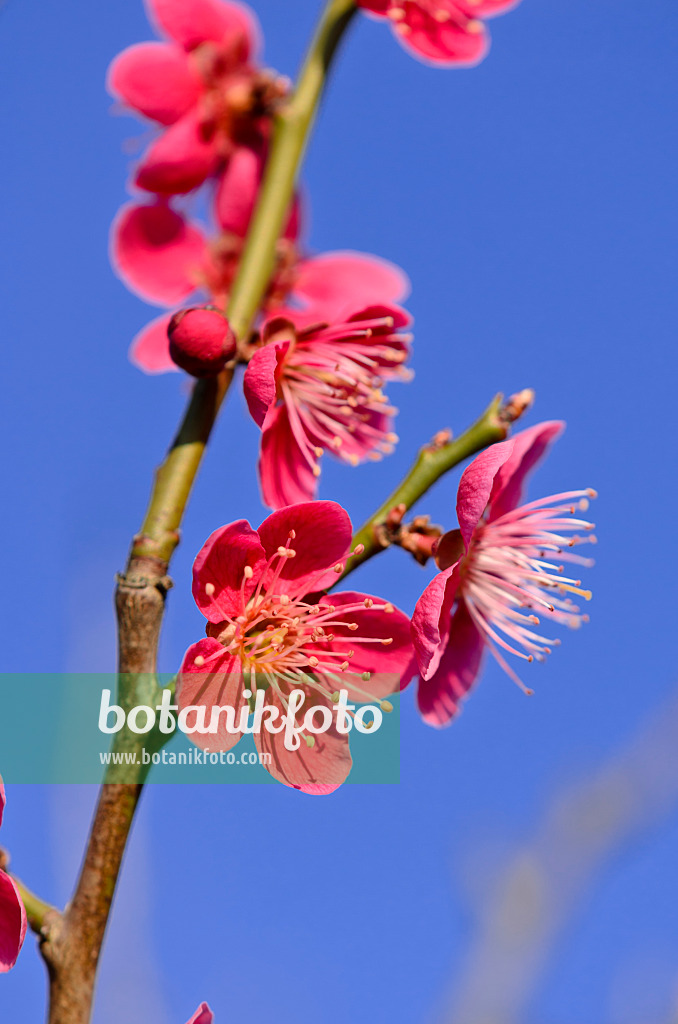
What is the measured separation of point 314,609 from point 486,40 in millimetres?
1485

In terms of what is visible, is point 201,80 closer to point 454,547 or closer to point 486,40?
point 486,40

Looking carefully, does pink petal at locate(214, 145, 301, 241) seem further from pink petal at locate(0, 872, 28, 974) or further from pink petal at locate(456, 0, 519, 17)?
pink petal at locate(0, 872, 28, 974)

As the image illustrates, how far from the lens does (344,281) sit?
2.50 meters

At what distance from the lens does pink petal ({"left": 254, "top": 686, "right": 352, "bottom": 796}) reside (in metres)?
1.50

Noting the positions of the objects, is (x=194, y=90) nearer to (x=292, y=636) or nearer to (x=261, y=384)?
(x=261, y=384)

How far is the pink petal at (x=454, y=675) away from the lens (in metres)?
1.72

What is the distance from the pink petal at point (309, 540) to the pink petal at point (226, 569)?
0.10ft

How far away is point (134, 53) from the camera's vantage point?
2297mm

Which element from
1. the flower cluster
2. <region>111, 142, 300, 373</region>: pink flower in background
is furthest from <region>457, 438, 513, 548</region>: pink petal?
<region>111, 142, 300, 373</region>: pink flower in background

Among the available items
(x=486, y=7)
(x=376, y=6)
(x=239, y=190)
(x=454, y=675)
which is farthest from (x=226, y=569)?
(x=486, y=7)

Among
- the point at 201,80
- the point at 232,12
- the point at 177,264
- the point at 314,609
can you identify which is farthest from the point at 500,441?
the point at 232,12

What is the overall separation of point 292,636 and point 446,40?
146cm

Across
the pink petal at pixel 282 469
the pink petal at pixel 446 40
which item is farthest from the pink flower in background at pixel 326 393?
the pink petal at pixel 446 40

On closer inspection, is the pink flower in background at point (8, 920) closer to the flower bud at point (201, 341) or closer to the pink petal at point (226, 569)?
the pink petal at point (226, 569)
